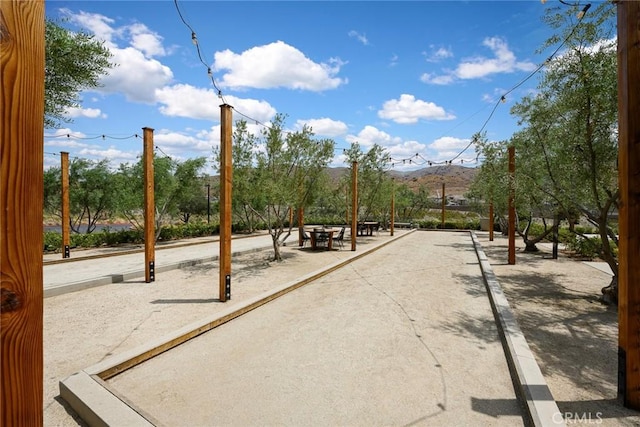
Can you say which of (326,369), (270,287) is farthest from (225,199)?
(326,369)

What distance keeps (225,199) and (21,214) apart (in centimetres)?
464

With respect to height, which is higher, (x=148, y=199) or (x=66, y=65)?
(x=66, y=65)

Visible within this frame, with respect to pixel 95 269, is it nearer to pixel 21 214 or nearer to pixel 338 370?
pixel 338 370

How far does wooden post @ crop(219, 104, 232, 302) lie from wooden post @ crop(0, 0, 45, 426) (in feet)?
14.9

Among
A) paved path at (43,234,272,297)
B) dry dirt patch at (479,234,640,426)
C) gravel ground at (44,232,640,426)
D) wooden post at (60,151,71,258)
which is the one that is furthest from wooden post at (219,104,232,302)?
wooden post at (60,151,71,258)

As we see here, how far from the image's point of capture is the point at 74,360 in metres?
3.57

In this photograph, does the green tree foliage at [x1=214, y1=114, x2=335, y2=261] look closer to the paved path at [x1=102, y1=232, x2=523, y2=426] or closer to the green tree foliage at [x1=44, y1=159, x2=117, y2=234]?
the paved path at [x1=102, y1=232, x2=523, y2=426]

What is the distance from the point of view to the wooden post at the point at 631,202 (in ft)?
8.96

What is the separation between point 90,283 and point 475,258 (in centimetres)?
1084

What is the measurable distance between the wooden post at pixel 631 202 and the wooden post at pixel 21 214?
12.6ft

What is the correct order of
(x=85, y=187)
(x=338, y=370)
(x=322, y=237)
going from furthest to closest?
1. (x=85, y=187)
2. (x=322, y=237)
3. (x=338, y=370)

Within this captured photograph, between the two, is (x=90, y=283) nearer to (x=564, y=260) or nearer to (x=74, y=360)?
(x=74, y=360)

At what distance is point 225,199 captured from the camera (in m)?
5.62

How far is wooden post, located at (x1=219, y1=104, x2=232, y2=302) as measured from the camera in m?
5.63
